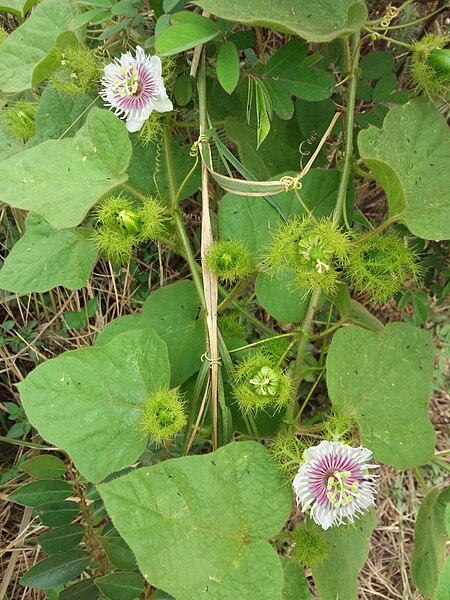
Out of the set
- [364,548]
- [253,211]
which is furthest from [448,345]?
[253,211]

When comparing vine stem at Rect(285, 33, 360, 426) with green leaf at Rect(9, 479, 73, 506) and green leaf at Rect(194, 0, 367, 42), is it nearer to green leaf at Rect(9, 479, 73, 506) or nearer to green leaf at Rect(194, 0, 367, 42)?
green leaf at Rect(194, 0, 367, 42)

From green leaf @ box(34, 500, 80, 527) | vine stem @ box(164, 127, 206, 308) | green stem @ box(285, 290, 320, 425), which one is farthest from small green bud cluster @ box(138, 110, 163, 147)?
green leaf @ box(34, 500, 80, 527)

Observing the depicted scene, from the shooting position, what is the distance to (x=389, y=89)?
97 centimetres

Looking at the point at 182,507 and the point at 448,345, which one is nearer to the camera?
the point at 182,507

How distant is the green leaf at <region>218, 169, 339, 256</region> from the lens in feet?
2.73

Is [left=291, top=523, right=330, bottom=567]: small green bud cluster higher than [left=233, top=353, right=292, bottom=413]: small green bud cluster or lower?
lower

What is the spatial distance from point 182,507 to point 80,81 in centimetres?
64

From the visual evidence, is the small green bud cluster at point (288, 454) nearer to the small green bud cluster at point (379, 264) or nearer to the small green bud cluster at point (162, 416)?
the small green bud cluster at point (162, 416)

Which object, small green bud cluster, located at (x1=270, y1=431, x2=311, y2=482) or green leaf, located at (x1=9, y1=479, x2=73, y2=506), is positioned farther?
green leaf, located at (x1=9, y1=479, x2=73, y2=506)

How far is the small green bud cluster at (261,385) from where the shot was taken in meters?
0.72

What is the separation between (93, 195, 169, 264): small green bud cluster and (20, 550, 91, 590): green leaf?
0.50m

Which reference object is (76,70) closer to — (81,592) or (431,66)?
(431,66)

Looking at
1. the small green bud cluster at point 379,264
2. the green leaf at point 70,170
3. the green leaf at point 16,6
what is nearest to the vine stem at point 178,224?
the green leaf at point 70,170

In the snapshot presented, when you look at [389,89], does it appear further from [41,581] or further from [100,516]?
[41,581]
